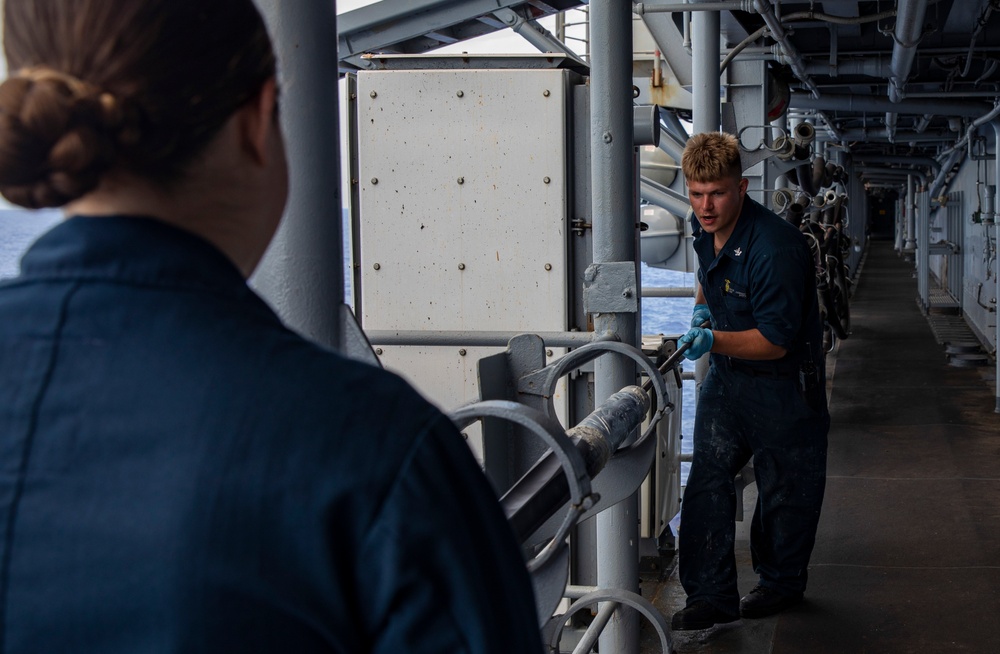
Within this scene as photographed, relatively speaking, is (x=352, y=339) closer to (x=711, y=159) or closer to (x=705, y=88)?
(x=711, y=159)

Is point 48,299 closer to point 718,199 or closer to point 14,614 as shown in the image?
point 14,614

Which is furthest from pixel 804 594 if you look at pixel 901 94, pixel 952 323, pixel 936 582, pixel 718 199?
pixel 952 323

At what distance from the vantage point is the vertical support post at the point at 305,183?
1355 millimetres

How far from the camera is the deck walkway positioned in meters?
3.94

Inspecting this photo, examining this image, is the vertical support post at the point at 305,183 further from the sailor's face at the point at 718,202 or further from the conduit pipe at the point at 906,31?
the conduit pipe at the point at 906,31

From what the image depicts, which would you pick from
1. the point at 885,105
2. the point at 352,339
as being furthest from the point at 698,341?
the point at 885,105

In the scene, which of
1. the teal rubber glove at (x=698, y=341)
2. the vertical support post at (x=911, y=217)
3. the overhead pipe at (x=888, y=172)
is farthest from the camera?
the vertical support post at (x=911, y=217)

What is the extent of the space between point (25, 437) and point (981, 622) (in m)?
4.07

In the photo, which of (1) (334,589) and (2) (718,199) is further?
(2) (718,199)

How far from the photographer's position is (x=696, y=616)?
3.87m

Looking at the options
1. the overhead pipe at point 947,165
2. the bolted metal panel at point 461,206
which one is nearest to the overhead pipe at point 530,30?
the bolted metal panel at point 461,206

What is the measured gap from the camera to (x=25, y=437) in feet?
2.39

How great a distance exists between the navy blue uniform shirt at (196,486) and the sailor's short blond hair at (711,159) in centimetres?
304

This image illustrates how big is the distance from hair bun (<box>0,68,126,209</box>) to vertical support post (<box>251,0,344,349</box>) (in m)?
0.62
